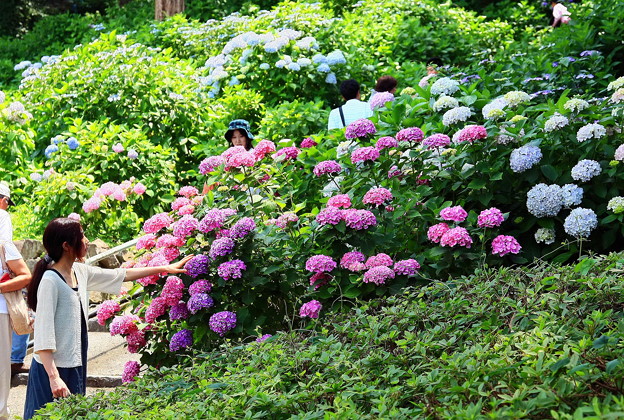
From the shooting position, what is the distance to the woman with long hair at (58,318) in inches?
165

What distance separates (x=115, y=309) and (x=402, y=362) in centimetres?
253

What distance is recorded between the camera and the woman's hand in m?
4.12

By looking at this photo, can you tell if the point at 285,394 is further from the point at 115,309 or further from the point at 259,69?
the point at 259,69

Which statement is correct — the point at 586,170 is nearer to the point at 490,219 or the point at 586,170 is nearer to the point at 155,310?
the point at 490,219

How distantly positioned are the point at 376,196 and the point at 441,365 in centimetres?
187

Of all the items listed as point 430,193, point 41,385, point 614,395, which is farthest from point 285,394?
point 430,193

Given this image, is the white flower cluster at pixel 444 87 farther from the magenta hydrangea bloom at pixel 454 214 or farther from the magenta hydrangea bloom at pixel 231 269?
the magenta hydrangea bloom at pixel 231 269

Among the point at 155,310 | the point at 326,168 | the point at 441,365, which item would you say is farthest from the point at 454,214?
the point at 441,365

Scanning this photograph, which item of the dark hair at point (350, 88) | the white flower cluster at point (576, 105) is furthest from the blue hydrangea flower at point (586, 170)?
the dark hair at point (350, 88)

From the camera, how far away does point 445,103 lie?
216 inches

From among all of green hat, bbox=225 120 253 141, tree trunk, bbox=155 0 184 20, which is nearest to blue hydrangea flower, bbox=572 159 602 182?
green hat, bbox=225 120 253 141

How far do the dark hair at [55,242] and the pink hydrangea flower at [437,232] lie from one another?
180cm

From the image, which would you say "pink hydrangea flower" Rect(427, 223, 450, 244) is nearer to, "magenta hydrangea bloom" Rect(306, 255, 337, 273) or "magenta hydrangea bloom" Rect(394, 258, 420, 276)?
"magenta hydrangea bloom" Rect(394, 258, 420, 276)

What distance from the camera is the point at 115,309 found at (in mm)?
5059
